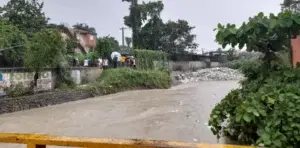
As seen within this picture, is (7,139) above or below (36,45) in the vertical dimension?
below

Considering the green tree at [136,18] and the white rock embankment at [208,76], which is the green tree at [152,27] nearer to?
the green tree at [136,18]

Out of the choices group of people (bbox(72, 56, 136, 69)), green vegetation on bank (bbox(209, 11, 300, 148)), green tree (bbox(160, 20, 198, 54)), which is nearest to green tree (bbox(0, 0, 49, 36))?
group of people (bbox(72, 56, 136, 69))

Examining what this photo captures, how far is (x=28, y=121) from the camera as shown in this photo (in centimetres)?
1057

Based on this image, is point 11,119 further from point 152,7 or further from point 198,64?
point 198,64

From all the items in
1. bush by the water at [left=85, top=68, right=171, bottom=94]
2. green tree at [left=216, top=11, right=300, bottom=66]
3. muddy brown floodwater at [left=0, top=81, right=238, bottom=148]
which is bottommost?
muddy brown floodwater at [left=0, top=81, right=238, bottom=148]

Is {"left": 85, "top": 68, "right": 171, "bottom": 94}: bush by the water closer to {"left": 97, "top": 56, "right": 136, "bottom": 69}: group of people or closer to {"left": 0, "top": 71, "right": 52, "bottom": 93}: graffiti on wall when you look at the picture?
{"left": 97, "top": 56, "right": 136, "bottom": 69}: group of people

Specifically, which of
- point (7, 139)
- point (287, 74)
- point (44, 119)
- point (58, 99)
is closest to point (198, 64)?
point (58, 99)

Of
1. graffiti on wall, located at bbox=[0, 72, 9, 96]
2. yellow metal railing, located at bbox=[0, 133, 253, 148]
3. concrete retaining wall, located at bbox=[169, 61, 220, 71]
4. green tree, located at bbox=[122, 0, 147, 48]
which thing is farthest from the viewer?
green tree, located at bbox=[122, 0, 147, 48]

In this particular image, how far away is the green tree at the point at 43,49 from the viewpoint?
1398 cm

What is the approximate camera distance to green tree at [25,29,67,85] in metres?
14.0

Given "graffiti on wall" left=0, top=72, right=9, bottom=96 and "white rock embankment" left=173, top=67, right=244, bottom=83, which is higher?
"graffiti on wall" left=0, top=72, right=9, bottom=96

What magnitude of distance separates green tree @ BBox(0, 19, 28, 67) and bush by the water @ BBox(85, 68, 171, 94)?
3524mm

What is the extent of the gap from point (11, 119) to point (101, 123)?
3.21 meters

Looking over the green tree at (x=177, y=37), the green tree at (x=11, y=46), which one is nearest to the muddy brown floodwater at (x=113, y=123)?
the green tree at (x=11, y=46)
